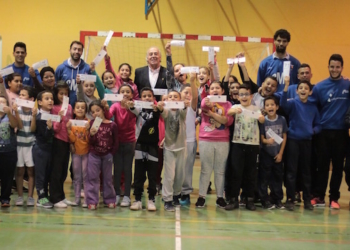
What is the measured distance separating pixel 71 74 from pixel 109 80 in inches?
23.1

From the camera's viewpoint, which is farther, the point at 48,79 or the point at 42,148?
the point at 48,79

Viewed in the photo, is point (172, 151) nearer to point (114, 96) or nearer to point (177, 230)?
point (114, 96)

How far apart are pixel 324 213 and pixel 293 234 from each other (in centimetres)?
119

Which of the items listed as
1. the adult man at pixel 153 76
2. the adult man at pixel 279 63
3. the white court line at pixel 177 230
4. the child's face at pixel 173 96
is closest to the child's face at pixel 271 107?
the adult man at pixel 279 63

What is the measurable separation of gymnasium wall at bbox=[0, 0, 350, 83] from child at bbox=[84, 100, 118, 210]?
17.2 feet

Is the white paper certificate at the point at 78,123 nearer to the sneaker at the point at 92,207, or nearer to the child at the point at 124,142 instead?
the child at the point at 124,142

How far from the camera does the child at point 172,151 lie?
517 centimetres

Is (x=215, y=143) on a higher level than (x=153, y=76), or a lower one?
lower

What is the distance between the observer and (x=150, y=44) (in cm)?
968

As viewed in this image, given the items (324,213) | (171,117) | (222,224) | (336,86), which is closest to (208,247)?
(222,224)

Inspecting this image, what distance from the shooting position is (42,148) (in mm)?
5062

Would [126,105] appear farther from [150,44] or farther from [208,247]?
[150,44]

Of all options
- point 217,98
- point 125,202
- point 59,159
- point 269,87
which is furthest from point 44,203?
point 269,87

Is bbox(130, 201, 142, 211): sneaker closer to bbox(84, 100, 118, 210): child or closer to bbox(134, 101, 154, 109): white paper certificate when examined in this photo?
bbox(84, 100, 118, 210): child
